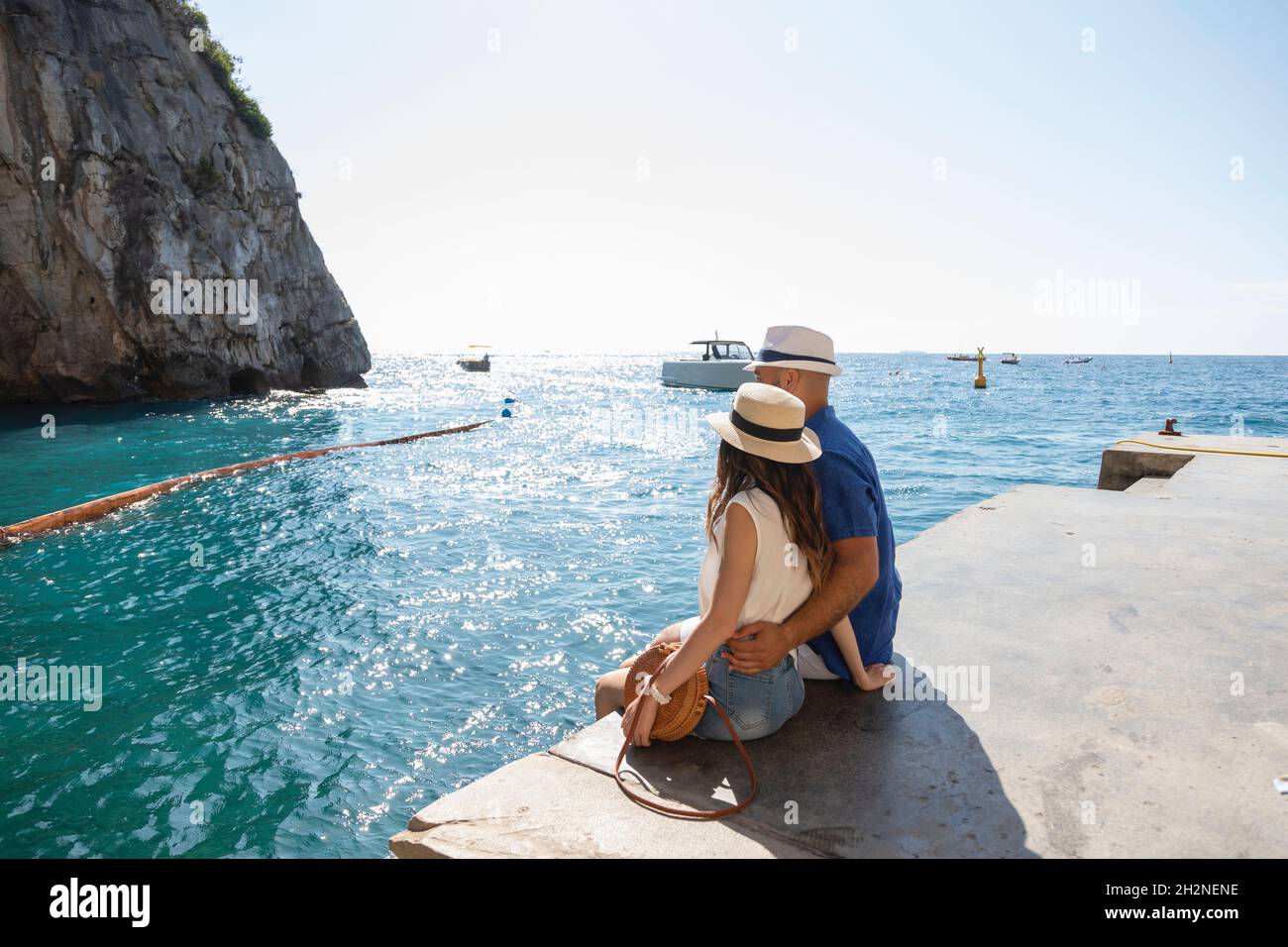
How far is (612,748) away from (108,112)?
1507 inches

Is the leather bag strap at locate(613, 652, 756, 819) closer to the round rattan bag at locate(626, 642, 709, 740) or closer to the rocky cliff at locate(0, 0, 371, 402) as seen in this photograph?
the round rattan bag at locate(626, 642, 709, 740)

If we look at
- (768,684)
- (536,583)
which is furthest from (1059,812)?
(536,583)

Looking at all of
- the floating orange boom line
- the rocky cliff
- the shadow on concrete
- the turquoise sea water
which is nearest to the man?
the shadow on concrete

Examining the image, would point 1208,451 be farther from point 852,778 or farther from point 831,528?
point 852,778

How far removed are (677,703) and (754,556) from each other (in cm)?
73

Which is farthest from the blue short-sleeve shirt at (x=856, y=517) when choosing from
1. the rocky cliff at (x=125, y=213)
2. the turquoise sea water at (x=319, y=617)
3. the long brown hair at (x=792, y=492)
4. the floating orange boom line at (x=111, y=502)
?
the rocky cliff at (x=125, y=213)

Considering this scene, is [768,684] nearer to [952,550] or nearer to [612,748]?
[612,748]

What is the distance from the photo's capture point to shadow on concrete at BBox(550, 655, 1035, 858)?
2539 millimetres

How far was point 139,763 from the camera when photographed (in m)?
5.50

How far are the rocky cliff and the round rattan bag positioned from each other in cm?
3517

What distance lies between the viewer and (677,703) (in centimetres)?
307

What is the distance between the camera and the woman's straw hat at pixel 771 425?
2824 mm

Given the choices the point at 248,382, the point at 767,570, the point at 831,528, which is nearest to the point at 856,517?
the point at 831,528

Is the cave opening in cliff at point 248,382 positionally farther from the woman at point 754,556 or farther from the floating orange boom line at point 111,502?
the woman at point 754,556
